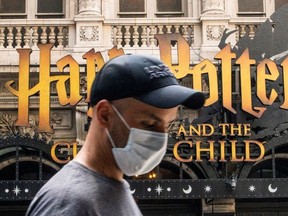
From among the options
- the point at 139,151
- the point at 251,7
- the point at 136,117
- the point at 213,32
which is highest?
the point at 251,7

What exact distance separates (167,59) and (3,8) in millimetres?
4669

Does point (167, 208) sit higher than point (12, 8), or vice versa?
point (12, 8)

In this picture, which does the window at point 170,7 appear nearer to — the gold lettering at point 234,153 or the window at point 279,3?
the window at point 279,3

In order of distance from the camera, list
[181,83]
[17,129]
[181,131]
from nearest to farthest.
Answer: [181,131]
[17,129]
[181,83]

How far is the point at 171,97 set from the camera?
205 centimetres

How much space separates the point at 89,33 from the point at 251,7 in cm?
409

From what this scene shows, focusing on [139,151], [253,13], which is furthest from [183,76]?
[139,151]

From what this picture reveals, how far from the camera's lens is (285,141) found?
14352 mm

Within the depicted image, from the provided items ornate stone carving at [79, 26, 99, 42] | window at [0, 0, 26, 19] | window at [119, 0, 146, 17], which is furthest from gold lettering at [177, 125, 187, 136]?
window at [0, 0, 26, 19]

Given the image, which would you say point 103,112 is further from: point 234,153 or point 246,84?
point 246,84

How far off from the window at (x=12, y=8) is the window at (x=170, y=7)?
10.6ft

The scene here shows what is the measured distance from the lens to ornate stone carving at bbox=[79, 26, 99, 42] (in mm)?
15961

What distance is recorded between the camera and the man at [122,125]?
2062 mm

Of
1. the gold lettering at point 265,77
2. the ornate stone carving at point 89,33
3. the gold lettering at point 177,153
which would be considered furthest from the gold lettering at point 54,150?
the gold lettering at point 265,77
